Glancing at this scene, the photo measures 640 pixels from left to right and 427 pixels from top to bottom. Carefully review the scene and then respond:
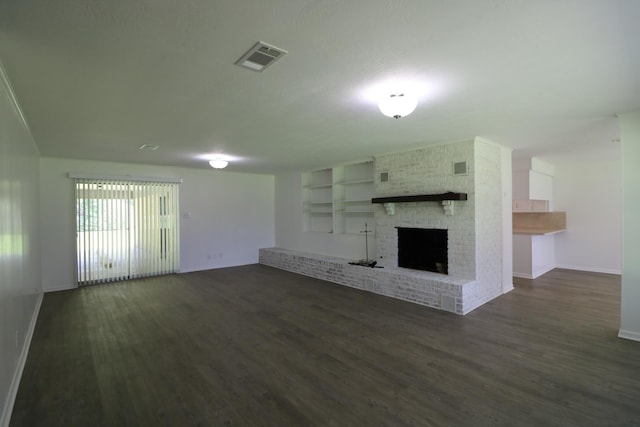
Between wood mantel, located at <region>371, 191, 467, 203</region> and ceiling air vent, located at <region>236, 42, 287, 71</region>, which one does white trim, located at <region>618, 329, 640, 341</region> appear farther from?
ceiling air vent, located at <region>236, 42, 287, 71</region>

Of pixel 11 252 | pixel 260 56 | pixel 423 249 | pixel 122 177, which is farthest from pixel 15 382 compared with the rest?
pixel 423 249

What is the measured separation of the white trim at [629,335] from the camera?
3455 millimetres

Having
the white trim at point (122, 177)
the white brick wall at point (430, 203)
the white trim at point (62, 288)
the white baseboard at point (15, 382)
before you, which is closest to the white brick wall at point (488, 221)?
the white brick wall at point (430, 203)

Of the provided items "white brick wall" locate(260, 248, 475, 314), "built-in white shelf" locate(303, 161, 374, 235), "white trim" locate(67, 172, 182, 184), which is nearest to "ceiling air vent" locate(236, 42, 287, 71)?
"white brick wall" locate(260, 248, 475, 314)

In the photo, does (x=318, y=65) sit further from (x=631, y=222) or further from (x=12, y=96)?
(x=631, y=222)

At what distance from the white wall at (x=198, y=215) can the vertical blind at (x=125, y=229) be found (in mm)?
182

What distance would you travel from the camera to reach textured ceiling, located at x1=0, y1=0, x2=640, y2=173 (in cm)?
168

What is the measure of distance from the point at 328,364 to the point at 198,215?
5.81 m

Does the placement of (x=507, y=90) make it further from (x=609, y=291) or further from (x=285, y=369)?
(x=609, y=291)

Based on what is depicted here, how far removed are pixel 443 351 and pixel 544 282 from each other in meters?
4.29

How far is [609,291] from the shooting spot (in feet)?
17.9

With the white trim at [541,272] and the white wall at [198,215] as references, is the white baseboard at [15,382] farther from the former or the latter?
the white trim at [541,272]

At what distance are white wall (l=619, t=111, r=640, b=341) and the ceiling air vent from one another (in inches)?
152

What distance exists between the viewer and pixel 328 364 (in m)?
2.98
